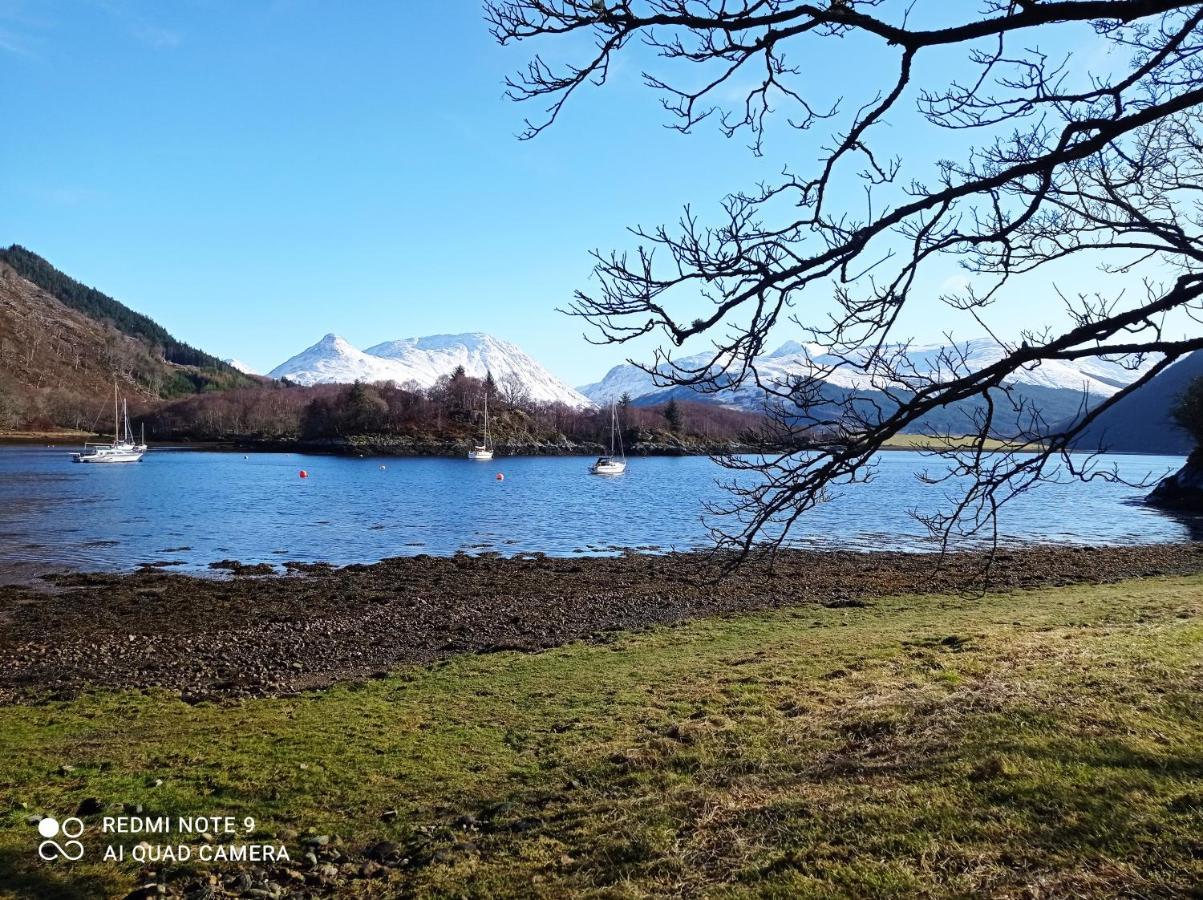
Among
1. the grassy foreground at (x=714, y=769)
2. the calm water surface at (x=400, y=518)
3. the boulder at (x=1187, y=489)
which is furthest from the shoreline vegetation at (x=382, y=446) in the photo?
the grassy foreground at (x=714, y=769)

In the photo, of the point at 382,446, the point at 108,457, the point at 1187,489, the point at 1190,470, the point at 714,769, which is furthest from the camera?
the point at 382,446

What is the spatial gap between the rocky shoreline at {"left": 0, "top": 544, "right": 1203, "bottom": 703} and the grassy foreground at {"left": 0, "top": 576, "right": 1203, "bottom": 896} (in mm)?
2377

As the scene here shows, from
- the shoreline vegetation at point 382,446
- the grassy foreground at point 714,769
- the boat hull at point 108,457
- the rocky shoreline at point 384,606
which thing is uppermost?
the shoreline vegetation at point 382,446

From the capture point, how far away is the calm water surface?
33312 millimetres

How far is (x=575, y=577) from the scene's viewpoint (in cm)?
2609

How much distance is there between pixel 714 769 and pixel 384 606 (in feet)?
52.1

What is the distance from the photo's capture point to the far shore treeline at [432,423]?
15312 cm

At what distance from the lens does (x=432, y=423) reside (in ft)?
527

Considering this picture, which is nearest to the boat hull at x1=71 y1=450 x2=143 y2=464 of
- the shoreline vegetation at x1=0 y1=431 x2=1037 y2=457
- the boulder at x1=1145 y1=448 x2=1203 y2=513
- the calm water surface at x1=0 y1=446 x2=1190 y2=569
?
the calm water surface at x1=0 y1=446 x2=1190 y2=569

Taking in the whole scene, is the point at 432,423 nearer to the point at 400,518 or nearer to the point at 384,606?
the point at 400,518

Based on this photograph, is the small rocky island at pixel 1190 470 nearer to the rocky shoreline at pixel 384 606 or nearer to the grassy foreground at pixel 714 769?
the rocky shoreline at pixel 384 606

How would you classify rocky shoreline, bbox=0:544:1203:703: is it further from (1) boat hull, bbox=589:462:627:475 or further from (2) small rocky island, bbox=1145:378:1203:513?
(1) boat hull, bbox=589:462:627:475

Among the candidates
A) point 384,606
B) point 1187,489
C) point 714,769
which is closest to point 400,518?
point 384,606

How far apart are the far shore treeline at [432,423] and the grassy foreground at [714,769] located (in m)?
133
